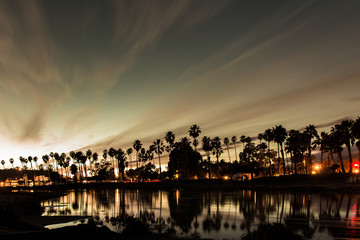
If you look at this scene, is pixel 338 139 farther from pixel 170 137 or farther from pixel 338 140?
pixel 170 137

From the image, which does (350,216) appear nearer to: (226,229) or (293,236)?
(226,229)

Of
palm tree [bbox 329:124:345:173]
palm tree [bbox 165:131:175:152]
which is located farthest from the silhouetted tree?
palm tree [bbox 329:124:345:173]

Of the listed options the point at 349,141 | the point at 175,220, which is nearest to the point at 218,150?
the point at 349,141

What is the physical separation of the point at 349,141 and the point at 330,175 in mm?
24642

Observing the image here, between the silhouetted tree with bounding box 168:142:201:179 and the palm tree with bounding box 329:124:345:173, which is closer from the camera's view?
the palm tree with bounding box 329:124:345:173

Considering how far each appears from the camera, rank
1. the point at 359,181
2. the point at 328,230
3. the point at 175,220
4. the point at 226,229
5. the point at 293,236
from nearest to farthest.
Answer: the point at 293,236, the point at 328,230, the point at 226,229, the point at 175,220, the point at 359,181

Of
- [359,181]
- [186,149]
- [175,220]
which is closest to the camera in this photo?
[175,220]

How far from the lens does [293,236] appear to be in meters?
11.4

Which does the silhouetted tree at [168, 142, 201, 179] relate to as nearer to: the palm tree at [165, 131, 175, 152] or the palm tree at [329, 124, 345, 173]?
the palm tree at [165, 131, 175, 152]

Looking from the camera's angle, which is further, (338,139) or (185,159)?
(185,159)

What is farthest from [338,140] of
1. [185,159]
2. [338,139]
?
[185,159]

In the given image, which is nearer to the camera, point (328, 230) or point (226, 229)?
point (328, 230)

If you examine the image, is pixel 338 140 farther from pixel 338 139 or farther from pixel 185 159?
pixel 185 159

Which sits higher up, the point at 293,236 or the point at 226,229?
the point at 293,236
